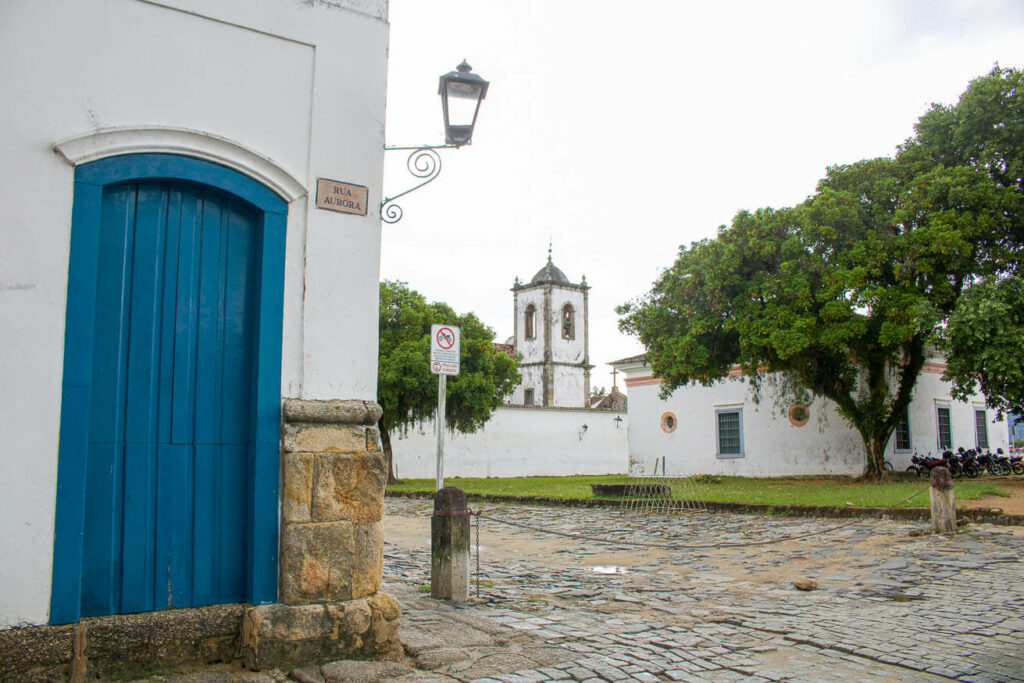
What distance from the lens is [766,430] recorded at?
25.7 meters

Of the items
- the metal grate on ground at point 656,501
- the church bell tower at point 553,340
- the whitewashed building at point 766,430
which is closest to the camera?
the metal grate on ground at point 656,501

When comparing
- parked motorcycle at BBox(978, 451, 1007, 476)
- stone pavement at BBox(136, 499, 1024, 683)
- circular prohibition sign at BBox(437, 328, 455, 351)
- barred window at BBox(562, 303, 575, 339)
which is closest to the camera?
stone pavement at BBox(136, 499, 1024, 683)

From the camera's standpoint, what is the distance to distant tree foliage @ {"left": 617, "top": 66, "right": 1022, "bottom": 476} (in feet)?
57.1

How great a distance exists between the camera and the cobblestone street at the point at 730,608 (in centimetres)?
425

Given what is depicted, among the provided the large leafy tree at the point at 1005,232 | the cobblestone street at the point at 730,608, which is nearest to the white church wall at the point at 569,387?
the large leafy tree at the point at 1005,232

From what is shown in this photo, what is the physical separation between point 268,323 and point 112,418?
902mm

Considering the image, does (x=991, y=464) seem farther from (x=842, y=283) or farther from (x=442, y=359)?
(x=442, y=359)

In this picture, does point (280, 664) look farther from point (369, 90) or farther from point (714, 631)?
point (369, 90)

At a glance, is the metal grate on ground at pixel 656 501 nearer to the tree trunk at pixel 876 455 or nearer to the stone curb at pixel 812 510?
the stone curb at pixel 812 510

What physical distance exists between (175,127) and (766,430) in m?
24.1

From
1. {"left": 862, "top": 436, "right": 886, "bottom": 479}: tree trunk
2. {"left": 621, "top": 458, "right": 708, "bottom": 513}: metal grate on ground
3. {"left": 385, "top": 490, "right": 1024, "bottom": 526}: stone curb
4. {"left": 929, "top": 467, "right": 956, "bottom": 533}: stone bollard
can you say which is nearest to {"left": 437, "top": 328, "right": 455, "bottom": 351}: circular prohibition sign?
{"left": 929, "top": 467, "right": 956, "bottom": 533}: stone bollard

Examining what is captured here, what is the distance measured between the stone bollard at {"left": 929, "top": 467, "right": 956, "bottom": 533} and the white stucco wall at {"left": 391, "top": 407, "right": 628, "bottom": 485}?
21.7 metres

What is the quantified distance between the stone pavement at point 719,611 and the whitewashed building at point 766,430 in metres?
14.3

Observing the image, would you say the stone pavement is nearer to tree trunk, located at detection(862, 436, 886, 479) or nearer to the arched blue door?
the arched blue door
